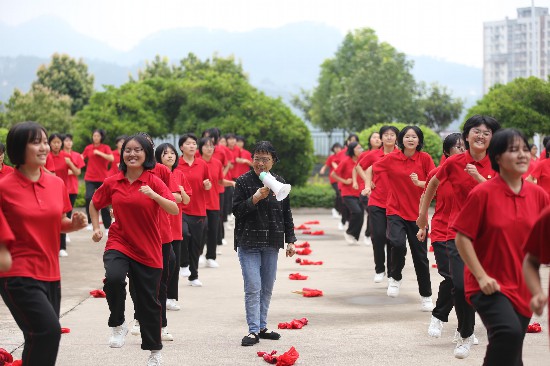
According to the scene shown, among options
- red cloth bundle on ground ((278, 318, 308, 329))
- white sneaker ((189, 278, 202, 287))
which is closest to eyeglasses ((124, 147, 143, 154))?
red cloth bundle on ground ((278, 318, 308, 329))

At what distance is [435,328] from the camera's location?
8.73 m

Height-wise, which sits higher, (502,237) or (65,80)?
(65,80)

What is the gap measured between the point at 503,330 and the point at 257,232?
345 centimetres

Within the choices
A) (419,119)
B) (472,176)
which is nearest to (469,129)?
(472,176)

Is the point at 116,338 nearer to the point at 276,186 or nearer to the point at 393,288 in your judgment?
the point at 276,186

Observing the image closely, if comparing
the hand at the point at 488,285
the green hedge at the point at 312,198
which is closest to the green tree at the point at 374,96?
the green hedge at the point at 312,198

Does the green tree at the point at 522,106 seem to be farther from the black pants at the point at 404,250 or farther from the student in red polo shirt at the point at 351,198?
the black pants at the point at 404,250

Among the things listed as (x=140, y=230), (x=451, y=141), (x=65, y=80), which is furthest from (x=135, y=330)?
(x=65, y=80)

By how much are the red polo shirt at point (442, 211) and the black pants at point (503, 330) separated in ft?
9.09

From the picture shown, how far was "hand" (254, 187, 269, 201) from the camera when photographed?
8.12 m

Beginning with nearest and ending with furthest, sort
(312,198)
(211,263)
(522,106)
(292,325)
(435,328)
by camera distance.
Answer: (435,328), (292,325), (211,263), (522,106), (312,198)

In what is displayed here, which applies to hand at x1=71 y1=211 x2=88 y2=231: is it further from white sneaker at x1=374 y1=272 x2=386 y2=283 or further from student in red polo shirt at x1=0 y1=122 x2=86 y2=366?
white sneaker at x1=374 y1=272 x2=386 y2=283

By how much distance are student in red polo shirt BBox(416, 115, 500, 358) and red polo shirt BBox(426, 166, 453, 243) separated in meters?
0.37

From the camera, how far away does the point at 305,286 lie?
12.2 meters
